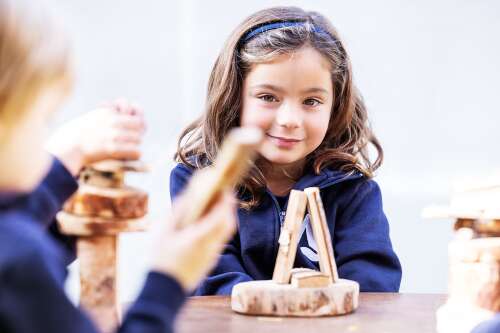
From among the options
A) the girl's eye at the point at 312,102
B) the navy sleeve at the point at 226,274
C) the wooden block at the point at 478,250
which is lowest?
the navy sleeve at the point at 226,274

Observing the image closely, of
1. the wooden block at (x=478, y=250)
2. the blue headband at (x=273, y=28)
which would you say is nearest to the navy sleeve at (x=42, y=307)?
the wooden block at (x=478, y=250)

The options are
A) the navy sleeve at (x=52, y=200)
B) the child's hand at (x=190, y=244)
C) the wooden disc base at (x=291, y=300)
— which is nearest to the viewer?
the child's hand at (x=190, y=244)

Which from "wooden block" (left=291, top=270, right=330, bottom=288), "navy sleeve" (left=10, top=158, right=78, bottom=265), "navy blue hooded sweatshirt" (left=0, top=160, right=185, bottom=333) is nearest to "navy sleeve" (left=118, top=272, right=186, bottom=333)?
"navy blue hooded sweatshirt" (left=0, top=160, right=185, bottom=333)

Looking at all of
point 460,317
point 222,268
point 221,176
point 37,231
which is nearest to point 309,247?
point 222,268

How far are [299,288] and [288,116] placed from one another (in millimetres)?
514

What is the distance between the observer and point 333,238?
6.19ft

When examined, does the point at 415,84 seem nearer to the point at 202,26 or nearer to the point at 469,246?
the point at 202,26

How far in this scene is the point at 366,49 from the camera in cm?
334

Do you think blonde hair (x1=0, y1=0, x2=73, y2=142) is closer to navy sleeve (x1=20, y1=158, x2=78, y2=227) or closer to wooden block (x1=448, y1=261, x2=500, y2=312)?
navy sleeve (x1=20, y1=158, x2=78, y2=227)

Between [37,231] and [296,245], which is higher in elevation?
[37,231]

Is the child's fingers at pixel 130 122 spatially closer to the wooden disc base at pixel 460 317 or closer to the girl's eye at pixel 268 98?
the wooden disc base at pixel 460 317

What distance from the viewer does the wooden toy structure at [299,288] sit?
4.25ft

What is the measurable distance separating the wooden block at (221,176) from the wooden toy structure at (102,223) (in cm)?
24

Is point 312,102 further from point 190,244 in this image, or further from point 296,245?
point 190,244
